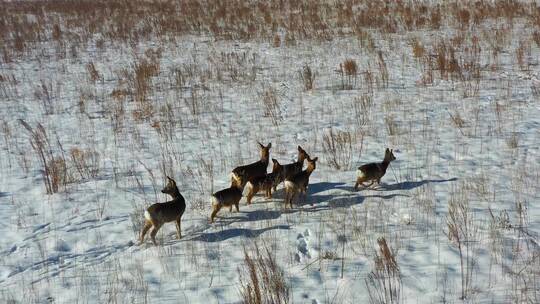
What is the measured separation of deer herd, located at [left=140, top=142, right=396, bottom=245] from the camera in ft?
17.8

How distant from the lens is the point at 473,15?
1898cm

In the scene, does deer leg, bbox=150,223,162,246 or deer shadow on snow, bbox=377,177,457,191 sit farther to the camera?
deer shadow on snow, bbox=377,177,457,191

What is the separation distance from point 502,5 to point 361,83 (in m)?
11.1

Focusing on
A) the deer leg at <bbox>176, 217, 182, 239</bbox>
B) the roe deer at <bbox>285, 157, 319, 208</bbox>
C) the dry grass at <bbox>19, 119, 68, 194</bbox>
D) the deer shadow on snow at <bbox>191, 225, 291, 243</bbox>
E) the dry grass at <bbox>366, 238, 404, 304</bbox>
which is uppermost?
the dry grass at <bbox>19, 119, 68, 194</bbox>

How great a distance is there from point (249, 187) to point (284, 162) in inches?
73.2

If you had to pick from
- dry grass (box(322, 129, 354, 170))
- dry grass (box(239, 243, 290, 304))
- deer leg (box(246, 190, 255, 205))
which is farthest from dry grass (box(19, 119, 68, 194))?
dry grass (box(322, 129, 354, 170))

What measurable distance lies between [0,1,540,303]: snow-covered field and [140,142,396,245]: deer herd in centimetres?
18

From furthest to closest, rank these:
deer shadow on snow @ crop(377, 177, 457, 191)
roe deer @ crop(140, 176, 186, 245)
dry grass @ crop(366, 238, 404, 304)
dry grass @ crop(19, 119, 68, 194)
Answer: dry grass @ crop(19, 119, 68, 194) < deer shadow on snow @ crop(377, 177, 457, 191) < roe deer @ crop(140, 176, 186, 245) < dry grass @ crop(366, 238, 404, 304)

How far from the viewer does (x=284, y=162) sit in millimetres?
8125

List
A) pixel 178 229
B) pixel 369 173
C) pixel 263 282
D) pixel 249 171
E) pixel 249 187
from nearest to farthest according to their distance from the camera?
1. pixel 263 282
2. pixel 178 229
3. pixel 249 187
4. pixel 369 173
5. pixel 249 171

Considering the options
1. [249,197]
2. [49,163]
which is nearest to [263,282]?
[249,197]

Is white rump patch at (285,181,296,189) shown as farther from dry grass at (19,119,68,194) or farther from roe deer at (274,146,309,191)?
dry grass at (19,119,68,194)

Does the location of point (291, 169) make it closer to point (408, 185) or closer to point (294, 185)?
point (294, 185)

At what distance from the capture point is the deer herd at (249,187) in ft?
17.8
